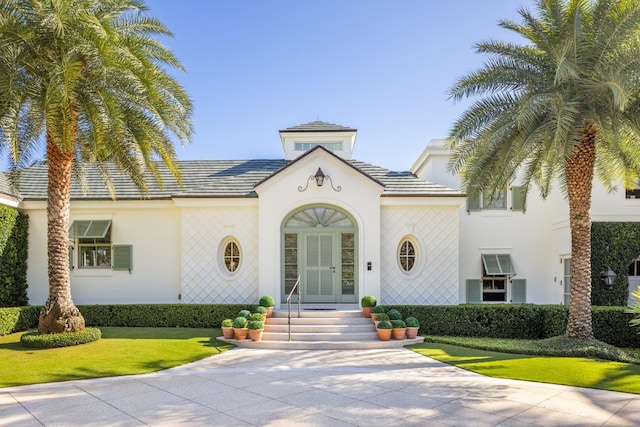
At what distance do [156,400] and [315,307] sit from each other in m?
8.84

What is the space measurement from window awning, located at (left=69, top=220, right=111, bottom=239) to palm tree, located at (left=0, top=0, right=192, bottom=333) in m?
4.38

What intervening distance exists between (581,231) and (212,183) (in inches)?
535

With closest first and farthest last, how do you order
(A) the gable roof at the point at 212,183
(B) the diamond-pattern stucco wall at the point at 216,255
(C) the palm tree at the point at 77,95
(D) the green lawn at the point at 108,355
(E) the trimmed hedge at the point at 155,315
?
(D) the green lawn at the point at 108,355 → (C) the palm tree at the point at 77,95 → (E) the trimmed hedge at the point at 155,315 → (B) the diamond-pattern stucco wall at the point at 216,255 → (A) the gable roof at the point at 212,183

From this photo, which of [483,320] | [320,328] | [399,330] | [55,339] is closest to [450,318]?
[483,320]

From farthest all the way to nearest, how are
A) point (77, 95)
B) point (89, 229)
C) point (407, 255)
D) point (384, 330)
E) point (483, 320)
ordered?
1. point (89, 229)
2. point (407, 255)
3. point (483, 320)
4. point (384, 330)
5. point (77, 95)

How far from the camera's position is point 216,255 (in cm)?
1717

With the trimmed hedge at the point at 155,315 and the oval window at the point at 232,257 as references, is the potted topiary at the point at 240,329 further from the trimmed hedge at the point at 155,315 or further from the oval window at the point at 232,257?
the oval window at the point at 232,257

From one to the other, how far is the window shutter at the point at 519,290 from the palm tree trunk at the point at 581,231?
5932mm

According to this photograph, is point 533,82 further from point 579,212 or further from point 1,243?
point 1,243

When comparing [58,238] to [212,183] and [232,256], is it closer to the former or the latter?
[232,256]

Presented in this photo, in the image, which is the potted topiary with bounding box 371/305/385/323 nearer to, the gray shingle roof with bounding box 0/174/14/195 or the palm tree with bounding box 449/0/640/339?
the palm tree with bounding box 449/0/640/339

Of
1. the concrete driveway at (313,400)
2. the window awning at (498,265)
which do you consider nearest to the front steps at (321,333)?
the concrete driveway at (313,400)

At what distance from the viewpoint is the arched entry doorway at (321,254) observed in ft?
56.5

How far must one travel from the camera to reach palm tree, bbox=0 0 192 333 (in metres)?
11.2
